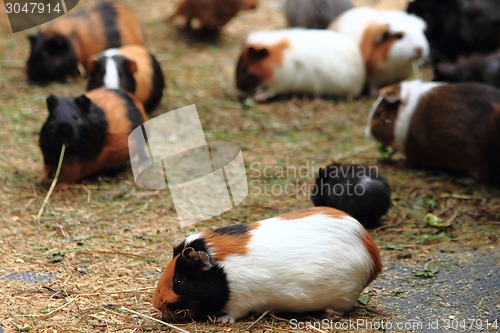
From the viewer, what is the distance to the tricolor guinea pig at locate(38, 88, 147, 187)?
3.79 m

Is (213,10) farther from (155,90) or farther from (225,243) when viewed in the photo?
(225,243)

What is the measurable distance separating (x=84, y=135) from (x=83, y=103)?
0.18 meters

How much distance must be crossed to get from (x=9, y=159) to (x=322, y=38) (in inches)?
103

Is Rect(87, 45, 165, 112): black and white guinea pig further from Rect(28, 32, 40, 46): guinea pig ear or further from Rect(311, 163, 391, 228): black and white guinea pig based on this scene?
Rect(311, 163, 391, 228): black and white guinea pig

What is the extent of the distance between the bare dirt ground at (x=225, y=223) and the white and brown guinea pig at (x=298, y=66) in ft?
0.43

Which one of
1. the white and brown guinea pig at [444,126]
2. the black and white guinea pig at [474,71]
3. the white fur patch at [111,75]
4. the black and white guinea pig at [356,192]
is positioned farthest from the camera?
the black and white guinea pig at [474,71]

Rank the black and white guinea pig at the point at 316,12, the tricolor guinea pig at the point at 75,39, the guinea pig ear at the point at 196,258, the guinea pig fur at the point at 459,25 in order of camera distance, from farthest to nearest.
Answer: the black and white guinea pig at the point at 316,12 < the guinea pig fur at the point at 459,25 < the tricolor guinea pig at the point at 75,39 < the guinea pig ear at the point at 196,258

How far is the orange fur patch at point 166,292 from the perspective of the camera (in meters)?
2.48

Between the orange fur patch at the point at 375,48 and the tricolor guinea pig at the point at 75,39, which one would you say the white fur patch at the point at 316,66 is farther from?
the tricolor guinea pig at the point at 75,39

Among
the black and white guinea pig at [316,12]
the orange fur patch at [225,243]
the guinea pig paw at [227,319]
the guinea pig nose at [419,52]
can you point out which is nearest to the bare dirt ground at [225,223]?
the guinea pig paw at [227,319]

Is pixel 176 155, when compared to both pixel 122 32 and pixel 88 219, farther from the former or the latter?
pixel 122 32

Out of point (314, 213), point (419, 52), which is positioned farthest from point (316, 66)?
point (314, 213)

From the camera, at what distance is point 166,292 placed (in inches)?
98.1

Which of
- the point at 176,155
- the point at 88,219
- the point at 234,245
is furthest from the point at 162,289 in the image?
the point at 176,155
